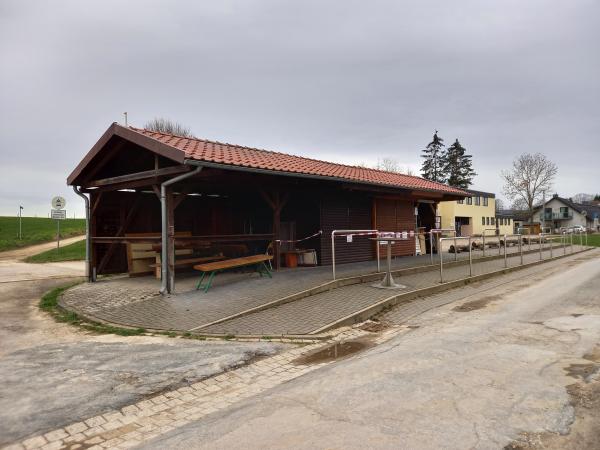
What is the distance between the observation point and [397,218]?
15758mm

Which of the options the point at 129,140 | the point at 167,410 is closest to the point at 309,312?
the point at 167,410

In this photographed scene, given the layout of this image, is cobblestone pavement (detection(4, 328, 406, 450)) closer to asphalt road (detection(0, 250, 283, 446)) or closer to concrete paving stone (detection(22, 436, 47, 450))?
concrete paving stone (detection(22, 436, 47, 450))

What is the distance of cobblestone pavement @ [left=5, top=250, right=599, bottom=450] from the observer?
322cm

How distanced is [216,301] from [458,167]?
176 ft

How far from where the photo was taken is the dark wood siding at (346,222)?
12594mm

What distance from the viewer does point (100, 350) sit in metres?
5.55

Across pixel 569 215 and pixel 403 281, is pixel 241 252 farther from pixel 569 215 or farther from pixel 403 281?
pixel 569 215

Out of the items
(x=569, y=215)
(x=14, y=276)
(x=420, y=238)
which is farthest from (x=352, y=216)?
(x=569, y=215)

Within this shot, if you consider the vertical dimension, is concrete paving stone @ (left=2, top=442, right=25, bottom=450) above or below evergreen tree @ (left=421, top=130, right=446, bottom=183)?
below

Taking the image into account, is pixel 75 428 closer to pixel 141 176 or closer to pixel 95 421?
pixel 95 421

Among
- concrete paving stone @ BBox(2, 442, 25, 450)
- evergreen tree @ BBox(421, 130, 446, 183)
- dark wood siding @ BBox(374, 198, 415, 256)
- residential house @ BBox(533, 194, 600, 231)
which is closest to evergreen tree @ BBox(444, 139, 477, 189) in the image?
evergreen tree @ BBox(421, 130, 446, 183)

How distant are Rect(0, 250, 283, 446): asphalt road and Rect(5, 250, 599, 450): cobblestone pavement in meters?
0.16

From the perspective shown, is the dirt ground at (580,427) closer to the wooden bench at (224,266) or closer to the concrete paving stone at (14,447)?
the concrete paving stone at (14,447)

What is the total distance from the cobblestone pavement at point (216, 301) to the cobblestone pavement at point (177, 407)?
135 cm
